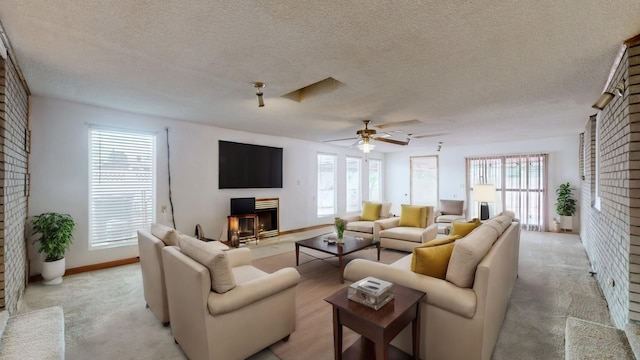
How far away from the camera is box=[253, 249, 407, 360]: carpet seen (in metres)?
2.14

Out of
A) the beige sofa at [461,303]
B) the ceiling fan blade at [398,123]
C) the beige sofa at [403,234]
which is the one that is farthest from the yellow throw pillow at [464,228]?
the ceiling fan blade at [398,123]

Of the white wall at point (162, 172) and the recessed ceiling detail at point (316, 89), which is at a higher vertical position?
the recessed ceiling detail at point (316, 89)

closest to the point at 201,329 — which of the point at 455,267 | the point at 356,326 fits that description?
the point at 356,326

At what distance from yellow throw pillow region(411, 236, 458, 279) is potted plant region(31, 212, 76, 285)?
13.9 ft

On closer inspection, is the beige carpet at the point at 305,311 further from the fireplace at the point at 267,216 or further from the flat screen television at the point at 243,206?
the fireplace at the point at 267,216

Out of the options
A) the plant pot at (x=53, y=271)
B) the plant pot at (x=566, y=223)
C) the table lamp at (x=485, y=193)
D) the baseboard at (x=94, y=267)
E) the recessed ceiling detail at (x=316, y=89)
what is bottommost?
the baseboard at (x=94, y=267)

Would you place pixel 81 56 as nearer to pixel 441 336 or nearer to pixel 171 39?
pixel 171 39

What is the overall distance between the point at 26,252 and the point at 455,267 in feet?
16.2

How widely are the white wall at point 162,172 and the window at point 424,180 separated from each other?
4039mm

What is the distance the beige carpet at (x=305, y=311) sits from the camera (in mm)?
2135

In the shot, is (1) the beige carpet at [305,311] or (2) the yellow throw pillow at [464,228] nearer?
(1) the beige carpet at [305,311]

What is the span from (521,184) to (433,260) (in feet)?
22.0

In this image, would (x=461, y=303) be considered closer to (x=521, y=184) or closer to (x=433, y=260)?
(x=433, y=260)

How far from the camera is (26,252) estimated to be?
339 cm
